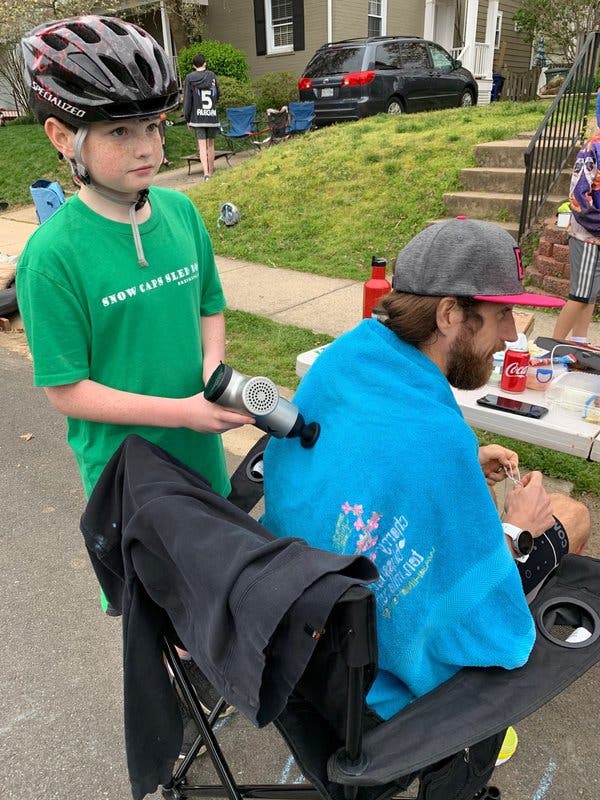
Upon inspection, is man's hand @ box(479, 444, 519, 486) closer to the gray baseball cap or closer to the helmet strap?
the gray baseball cap

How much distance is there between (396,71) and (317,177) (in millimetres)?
5611

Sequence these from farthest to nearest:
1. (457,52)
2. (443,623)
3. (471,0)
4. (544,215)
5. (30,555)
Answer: (457,52) → (471,0) → (544,215) → (30,555) → (443,623)

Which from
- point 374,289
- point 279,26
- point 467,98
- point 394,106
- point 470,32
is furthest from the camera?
point 470,32

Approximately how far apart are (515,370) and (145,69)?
1666 mm

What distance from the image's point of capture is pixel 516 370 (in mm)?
Answer: 2471

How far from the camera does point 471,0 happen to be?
18172 mm

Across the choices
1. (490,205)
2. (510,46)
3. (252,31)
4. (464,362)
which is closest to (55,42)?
(464,362)

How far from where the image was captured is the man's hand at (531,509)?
1764mm

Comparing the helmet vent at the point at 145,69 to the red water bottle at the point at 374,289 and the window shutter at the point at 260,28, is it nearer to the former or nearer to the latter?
the red water bottle at the point at 374,289

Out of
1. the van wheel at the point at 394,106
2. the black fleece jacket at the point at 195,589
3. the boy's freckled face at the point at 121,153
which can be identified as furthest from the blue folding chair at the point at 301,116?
the black fleece jacket at the point at 195,589

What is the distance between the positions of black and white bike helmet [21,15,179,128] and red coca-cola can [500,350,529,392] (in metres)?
1.53

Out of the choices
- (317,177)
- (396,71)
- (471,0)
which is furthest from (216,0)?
(317,177)

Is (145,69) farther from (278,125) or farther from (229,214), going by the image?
(278,125)

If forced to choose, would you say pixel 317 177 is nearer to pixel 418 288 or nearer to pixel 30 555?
pixel 30 555
